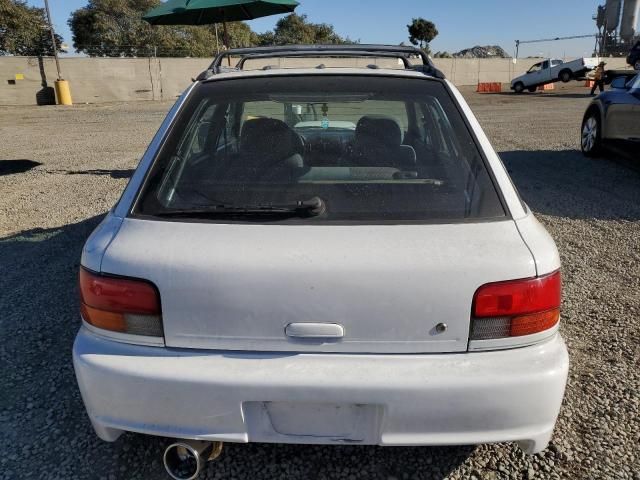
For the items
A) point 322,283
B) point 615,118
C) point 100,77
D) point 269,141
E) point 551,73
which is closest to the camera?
point 322,283

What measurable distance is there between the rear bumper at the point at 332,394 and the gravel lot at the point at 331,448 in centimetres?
50

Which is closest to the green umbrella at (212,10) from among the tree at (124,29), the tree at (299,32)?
the tree at (124,29)

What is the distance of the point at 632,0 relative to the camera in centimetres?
4619

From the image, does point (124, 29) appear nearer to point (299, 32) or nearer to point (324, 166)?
point (299, 32)

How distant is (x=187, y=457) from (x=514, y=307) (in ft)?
4.16

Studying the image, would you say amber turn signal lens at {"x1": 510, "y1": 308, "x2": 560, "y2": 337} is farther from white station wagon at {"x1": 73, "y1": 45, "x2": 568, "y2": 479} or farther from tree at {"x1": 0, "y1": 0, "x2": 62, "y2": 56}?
tree at {"x1": 0, "y1": 0, "x2": 62, "y2": 56}

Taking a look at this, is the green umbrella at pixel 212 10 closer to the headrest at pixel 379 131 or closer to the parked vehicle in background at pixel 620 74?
the headrest at pixel 379 131

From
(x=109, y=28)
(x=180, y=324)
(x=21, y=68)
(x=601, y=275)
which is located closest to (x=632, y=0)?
(x=109, y=28)

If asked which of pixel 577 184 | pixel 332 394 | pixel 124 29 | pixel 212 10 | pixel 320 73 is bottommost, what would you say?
pixel 577 184

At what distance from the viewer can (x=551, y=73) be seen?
31.4m

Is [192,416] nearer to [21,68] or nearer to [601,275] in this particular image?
[601,275]

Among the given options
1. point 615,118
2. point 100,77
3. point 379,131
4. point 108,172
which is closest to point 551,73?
point 100,77

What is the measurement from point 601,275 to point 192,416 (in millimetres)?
3521

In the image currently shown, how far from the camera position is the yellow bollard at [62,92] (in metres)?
25.3
